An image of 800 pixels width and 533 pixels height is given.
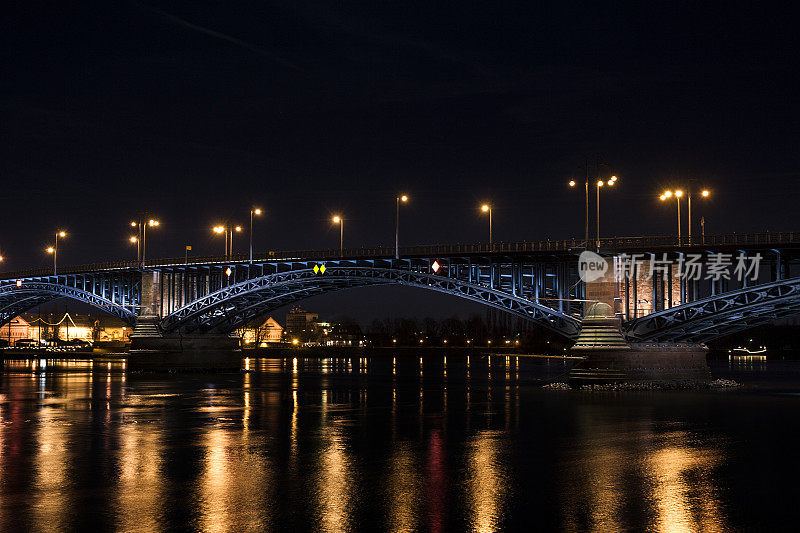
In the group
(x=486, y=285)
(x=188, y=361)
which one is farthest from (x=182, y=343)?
(x=486, y=285)

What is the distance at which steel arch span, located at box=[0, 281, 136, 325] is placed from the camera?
97812mm

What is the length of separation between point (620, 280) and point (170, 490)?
49450 mm

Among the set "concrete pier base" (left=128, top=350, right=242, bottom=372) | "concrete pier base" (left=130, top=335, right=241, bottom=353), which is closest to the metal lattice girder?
"concrete pier base" (left=128, top=350, right=242, bottom=372)

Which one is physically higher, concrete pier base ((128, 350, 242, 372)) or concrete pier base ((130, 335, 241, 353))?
concrete pier base ((130, 335, 241, 353))

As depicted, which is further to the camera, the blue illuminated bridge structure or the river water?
the blue illuminated bridge structure

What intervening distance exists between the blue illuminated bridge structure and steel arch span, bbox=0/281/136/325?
0.28 meters

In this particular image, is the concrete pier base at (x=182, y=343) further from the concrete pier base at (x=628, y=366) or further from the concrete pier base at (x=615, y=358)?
the concrete pier base at (x=628, y=366)

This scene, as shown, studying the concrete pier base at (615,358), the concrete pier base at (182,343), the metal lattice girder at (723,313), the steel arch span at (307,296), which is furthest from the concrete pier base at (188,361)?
the concrete pier base at (615,358)

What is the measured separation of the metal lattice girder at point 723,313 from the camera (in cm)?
5934

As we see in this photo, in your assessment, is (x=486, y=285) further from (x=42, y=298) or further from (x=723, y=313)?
(x=42, y=298)

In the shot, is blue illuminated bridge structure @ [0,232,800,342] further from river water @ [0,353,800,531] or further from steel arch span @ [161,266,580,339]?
river water @ [0,353,800,531]

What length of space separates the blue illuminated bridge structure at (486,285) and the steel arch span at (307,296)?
0.36 feet

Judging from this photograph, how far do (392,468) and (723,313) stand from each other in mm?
48643

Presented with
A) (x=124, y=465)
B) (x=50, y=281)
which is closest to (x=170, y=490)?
(x=124, y=465)
